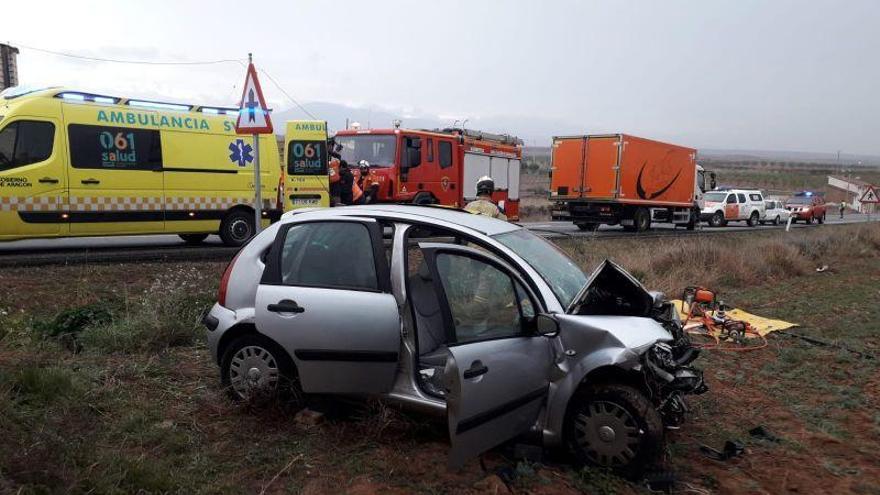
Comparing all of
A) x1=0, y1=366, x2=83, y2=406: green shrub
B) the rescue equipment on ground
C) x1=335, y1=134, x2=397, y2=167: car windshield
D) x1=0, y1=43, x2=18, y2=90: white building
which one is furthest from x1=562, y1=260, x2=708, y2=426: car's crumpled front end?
Answer: x1=0, y1=43, x2=18, y2=90: white building

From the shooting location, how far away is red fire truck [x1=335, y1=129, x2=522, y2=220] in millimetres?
15062

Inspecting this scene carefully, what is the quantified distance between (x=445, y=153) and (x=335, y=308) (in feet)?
42.1

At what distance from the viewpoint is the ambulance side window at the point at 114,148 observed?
10250mm

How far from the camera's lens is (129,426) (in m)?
4.00

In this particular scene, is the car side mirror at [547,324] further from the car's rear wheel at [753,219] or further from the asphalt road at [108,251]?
the car's rear wheel at [753,219]

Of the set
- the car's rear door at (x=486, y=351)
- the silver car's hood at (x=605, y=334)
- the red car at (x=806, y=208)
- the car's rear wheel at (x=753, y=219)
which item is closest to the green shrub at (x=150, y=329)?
the car's rear door at (x=486, y=351)

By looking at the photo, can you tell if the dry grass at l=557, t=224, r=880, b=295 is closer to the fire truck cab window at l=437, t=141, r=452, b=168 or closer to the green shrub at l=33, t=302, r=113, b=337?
the fire truck cab window at l=437, t=141, r=452, b=168

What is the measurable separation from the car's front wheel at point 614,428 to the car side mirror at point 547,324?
403 millimetres

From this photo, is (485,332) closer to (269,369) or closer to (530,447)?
(530,447)

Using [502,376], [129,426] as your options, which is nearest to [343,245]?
[502,376]

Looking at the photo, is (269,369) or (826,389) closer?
(269,369)

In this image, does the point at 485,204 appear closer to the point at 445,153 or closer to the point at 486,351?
the point at 486,351

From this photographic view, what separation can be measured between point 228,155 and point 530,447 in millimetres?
9595

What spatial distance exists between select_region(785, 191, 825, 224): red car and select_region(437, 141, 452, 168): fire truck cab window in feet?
82.9
